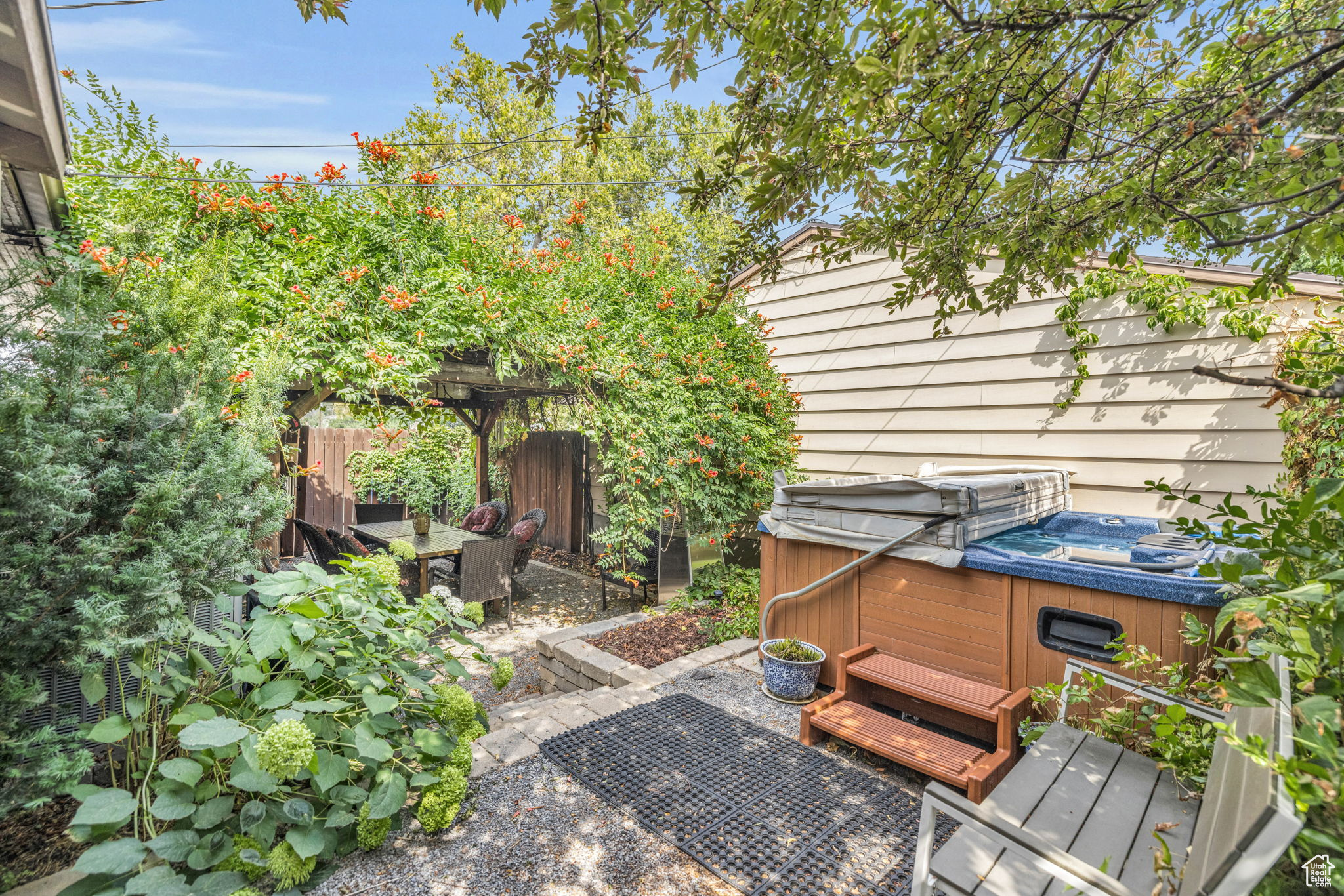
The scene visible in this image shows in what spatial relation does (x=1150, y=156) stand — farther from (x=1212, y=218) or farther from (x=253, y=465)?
(x=253, y=465)

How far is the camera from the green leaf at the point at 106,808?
A: 1663 mm

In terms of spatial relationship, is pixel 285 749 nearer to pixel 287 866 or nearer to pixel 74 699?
pixel 287 866

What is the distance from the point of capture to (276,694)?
206 centimetres

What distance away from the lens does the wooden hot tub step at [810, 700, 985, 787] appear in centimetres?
235

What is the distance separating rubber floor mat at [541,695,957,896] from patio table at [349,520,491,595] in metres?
2.88

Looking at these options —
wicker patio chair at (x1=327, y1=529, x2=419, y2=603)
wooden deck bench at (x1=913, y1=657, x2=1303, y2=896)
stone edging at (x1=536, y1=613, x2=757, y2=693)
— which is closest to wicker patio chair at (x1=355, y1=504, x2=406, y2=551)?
wicker patio chair at (x1=327, y1=529, x2=419, y2=603)

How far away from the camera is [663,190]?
1608 centimetres

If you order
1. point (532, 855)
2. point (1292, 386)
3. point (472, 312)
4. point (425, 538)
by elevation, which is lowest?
point (532, 855)

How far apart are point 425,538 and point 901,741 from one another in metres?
4.92

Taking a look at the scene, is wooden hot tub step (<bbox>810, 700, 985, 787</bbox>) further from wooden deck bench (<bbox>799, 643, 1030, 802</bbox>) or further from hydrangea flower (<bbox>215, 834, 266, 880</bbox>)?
hydrangea flower (<bbox>215, 834, 266, 880</bbox>)

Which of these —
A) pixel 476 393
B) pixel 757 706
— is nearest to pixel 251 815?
pixel 757 706

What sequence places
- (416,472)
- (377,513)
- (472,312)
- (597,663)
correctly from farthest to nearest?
(416,472) → (377,513) → (472,312) → (597,663)

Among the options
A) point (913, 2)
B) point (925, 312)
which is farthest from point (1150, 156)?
point (925, 312)

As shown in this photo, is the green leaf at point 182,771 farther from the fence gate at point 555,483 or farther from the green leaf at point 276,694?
the fence gate at point 555,483
